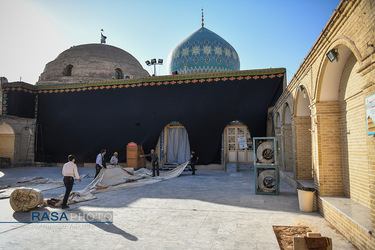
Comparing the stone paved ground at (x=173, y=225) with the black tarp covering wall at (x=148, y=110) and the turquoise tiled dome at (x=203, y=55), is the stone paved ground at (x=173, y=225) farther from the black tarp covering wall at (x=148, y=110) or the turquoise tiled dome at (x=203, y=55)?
the turquoise tiled dome at (x=203, y=55)

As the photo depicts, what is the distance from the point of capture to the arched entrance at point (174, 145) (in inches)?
629

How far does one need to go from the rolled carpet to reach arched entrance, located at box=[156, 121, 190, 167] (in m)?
10.1

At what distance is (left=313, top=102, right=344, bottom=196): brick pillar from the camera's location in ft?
18.3

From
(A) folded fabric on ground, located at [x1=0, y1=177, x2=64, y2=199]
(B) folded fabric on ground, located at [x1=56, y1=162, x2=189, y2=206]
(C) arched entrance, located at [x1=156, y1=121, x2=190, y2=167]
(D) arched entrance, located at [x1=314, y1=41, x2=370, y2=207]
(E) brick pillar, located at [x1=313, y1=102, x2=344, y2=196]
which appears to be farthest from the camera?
(C) arched entrance, located at [x1=156, y1=121, x2=190, y2=167]

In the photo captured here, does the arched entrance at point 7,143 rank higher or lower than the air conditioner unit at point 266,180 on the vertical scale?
higher

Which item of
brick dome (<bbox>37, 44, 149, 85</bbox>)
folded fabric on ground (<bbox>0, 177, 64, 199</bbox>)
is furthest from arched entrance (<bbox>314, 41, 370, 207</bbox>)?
brick dome (<bbox>37, 44, 149, 85</bbox>)

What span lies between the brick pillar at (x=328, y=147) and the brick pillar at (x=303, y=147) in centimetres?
225

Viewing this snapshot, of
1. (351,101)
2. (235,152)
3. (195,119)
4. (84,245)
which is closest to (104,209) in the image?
(84,245)

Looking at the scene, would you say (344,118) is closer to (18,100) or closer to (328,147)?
(328,147)

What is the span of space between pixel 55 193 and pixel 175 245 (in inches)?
224

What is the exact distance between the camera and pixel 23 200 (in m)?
5.93

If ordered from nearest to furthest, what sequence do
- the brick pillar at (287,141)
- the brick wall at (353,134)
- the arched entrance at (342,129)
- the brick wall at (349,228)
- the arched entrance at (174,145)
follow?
the brick wall at (349,228) → the brick wall at (353,134) → the arched entrance at (342,129) → the brick pillar at (287,141) → the arched entrance at (174,145)

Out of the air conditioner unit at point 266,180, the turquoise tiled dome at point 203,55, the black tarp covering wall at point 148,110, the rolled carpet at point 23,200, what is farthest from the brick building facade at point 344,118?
the turquoise tiled dome at point 203,55

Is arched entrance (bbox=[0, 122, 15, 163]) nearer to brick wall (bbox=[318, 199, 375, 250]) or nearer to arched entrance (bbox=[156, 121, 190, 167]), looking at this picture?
arched entrance (bbox=[156, 121, 190, 167])
